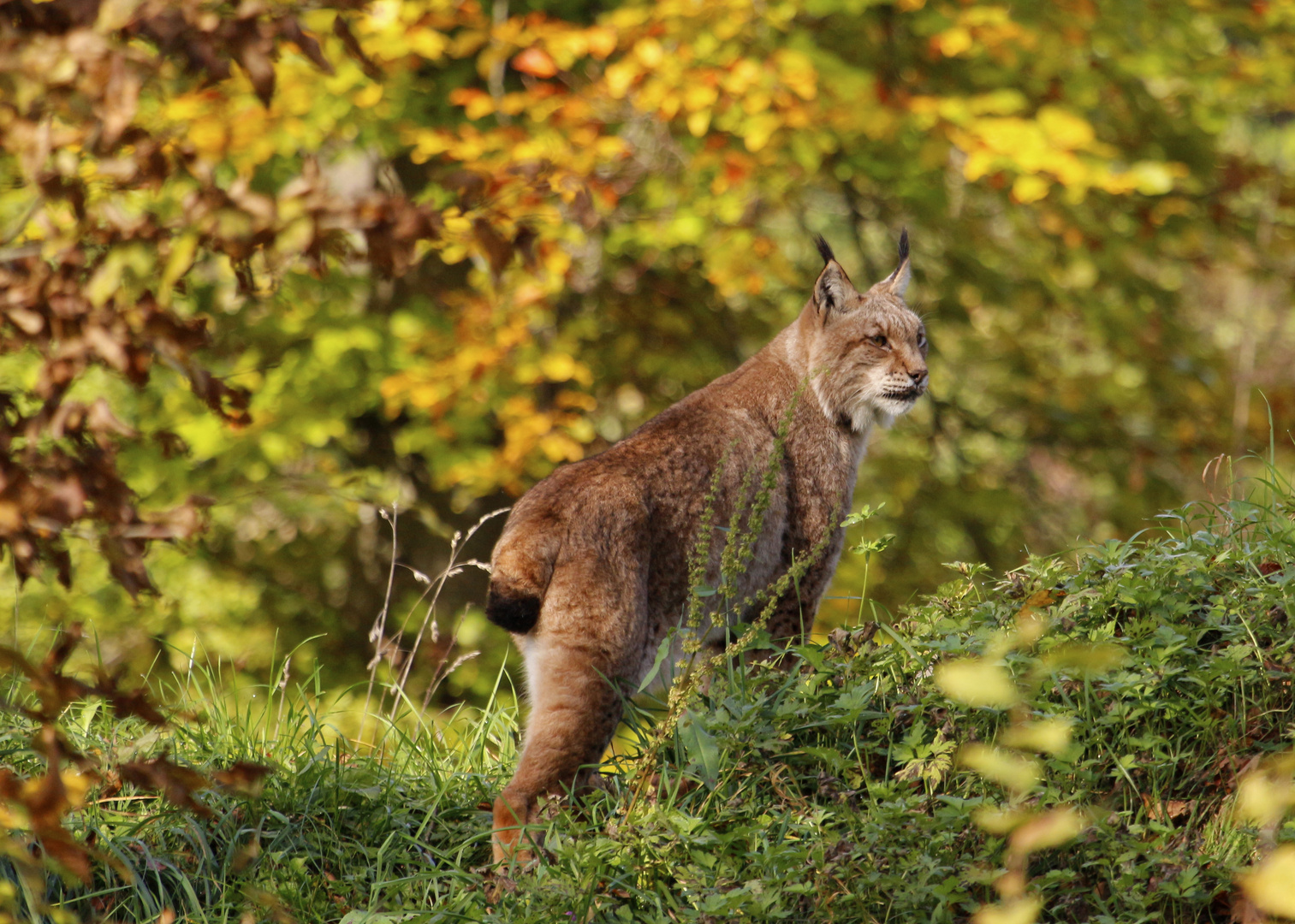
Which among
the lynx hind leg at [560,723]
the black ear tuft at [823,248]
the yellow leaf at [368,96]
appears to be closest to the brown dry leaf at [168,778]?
the lynx hind leg at [560,723]

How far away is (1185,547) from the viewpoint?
11.6 ft

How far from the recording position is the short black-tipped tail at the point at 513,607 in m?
3.46

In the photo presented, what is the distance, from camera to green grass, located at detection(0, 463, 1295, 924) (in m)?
2.69

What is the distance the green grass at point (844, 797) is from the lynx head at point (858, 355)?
49.5 inches

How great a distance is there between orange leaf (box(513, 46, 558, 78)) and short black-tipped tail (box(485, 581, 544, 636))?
148 inches

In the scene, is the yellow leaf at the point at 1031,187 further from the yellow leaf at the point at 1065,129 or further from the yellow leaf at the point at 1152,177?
the yellow leaf at the point at 1152,177

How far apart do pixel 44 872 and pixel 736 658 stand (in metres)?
2.03

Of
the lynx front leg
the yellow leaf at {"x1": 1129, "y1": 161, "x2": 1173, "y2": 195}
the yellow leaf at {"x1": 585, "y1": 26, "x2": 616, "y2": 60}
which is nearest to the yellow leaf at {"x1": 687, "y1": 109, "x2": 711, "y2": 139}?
the yellow leaf at {"x1": 585, "y1": 26, "x2": 616, "y2": 60}

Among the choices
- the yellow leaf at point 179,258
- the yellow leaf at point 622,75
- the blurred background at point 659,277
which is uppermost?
the yellow leaf at point 179,258

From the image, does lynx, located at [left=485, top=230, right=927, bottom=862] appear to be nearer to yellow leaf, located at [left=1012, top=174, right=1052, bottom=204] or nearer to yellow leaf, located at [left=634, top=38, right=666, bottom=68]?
yellow leaf, located at [left=1012, top=174, right=1052, bottom=204]

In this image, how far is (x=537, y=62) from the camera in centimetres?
647

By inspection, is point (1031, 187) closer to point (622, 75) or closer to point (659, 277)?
point (622, 75)

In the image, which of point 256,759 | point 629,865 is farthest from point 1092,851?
point 256,759

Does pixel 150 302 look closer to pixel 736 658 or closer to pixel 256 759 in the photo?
pixel 256 759
